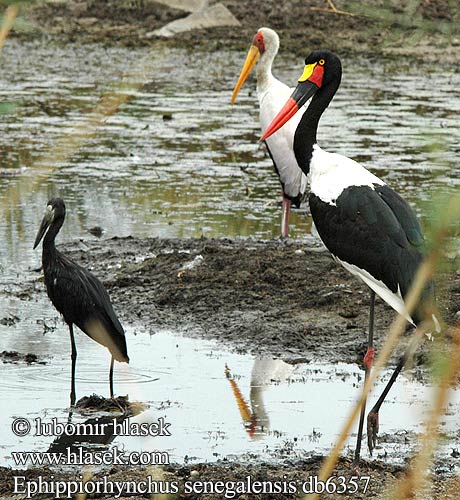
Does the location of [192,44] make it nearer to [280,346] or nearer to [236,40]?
[236,40]

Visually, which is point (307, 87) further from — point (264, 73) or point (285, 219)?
point (264, 73)

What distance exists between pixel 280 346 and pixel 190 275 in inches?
43.9

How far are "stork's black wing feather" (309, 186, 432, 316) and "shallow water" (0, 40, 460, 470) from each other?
0.28 metres

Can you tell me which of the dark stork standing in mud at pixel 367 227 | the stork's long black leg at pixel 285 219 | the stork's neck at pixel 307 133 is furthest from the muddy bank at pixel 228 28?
the dark stork standing in mud at pixel 367 227

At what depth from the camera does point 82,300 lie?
17.8 feet

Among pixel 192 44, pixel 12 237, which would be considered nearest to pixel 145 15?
pixel 192 44

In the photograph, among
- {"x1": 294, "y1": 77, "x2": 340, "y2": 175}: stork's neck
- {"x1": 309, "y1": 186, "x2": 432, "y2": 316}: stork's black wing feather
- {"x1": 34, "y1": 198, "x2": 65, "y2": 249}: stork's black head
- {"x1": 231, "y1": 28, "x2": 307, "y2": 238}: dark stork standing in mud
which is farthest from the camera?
{"x1": 231, "y1": 28, "x2": 307, "y2": 238}: dark stork standing in mud

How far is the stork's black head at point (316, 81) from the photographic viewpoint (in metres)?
5.21

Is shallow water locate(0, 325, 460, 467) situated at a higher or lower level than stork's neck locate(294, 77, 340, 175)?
lower

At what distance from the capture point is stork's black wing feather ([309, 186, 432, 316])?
437cm

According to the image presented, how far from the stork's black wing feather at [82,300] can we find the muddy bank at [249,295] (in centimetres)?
81

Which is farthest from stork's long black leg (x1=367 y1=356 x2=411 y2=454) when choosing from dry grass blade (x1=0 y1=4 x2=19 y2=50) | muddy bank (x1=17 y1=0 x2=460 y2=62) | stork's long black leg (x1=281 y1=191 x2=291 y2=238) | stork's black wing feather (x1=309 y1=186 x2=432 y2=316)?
muddy bank (x1=17 y1=0 x2=460 y2=62)

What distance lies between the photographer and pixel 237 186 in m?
9.84

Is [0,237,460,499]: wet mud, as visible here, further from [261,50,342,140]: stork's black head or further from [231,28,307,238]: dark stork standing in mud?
[261,50,342,140]: stork's black head
